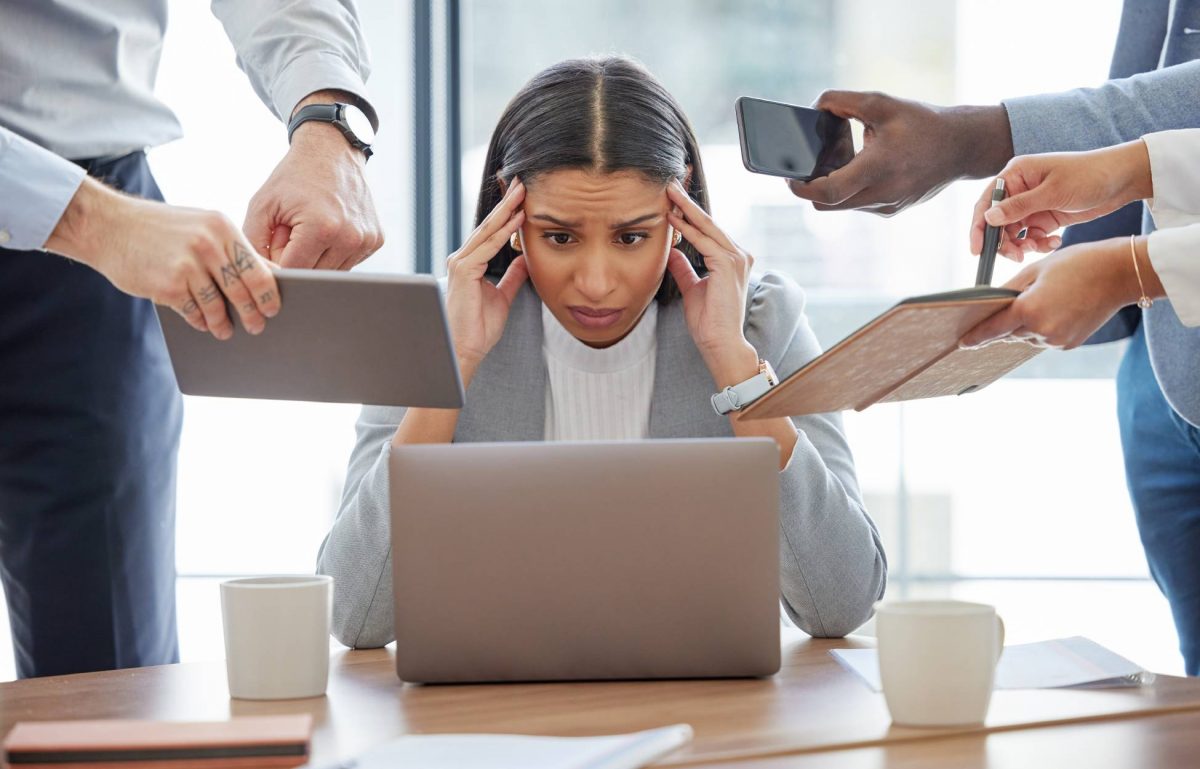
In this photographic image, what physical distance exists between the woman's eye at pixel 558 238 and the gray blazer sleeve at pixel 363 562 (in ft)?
1.29

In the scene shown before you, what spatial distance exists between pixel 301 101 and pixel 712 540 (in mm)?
893

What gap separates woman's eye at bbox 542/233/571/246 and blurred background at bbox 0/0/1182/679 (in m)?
1.62

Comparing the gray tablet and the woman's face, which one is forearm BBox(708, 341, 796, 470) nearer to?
the woman's face

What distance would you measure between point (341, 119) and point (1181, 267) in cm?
99

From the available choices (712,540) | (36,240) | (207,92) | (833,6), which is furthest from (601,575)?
(833,6)

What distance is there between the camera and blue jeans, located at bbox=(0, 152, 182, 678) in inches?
61.1

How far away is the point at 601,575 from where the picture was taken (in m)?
1.04

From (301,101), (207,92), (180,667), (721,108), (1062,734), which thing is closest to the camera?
(1062,734)

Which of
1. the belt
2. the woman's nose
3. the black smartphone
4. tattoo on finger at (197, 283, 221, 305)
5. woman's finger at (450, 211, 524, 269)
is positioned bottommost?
tattoo on finger at (197, 283, 221, 305)

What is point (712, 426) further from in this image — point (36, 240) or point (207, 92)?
→ point (207, 92)

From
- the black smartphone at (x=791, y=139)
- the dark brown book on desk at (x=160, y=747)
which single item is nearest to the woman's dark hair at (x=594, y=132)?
the black smartphone at (x=791, y=139)

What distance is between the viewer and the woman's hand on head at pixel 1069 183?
1.58 meters

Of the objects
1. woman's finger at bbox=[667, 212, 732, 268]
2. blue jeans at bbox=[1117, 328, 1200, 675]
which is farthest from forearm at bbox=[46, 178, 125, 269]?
blue jeans at bbox=[1117, 328, 1200, 675]

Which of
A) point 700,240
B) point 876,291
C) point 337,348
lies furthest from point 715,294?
point 876,291
